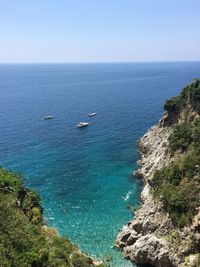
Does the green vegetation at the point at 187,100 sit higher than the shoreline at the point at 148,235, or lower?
higher

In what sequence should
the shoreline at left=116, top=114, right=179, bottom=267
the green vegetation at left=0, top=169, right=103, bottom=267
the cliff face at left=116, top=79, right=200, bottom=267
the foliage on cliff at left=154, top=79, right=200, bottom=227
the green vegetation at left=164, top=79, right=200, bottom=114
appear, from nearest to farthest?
the green vegetation at left=0, top=169, right=103, bottom=267 → the cliff face at left=116, top=79, right=200, bottom=267 → the shoreline at left=116, top=114, right=179, bottom=267 → the foliage on cliff at left=154, top=79, right=200, bottom=227 → the green vegetation at left=164, top=79, right=200, bottom=114

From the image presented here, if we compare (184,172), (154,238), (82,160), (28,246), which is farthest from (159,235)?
(82,160)

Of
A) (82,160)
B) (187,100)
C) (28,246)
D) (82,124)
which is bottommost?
(82,160)

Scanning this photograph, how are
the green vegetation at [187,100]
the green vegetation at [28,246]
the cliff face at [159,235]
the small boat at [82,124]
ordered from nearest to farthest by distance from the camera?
the green vegetation at [28,246]
the cliff face at [159,235]
the green vegetation at [187,100]
the small boat at [82,124]

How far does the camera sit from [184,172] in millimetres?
54625

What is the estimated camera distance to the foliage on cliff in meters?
48.4

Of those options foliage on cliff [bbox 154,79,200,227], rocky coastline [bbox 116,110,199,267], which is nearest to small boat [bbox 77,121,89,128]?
foliage on cliff [bbox 154,79,200,227]

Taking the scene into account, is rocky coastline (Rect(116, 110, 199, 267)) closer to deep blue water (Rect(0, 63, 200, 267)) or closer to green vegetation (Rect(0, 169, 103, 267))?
deep blue water (Rect(0, 63, 200, 267))

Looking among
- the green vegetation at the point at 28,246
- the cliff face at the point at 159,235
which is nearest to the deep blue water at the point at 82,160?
the cliff face at the point at 159,235

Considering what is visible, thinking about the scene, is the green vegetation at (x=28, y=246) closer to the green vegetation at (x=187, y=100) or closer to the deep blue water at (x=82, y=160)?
the deep blue water at (x=82, y=160)

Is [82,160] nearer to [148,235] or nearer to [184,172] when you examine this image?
[184,172]

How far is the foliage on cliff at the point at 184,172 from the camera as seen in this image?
159ft

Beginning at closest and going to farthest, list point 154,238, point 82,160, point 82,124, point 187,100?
point 154,238 < point 187,100 < point 82,160 < point 82,124

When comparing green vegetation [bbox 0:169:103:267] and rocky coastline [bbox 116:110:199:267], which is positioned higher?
green vegetation [bbox 0:169:103:267]
